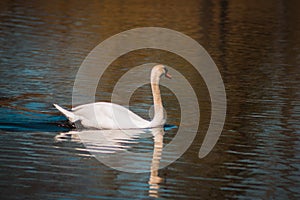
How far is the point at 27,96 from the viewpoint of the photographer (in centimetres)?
1544

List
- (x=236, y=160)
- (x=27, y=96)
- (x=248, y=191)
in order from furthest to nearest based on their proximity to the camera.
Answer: (x=27, y=96)
(x=236, y=160)
(x=248, y=191)

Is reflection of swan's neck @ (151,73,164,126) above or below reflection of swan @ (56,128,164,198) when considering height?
above

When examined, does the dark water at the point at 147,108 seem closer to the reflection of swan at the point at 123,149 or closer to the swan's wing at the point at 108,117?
the reflection of swan at the point at 123,149

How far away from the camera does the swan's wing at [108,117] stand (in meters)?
12.7

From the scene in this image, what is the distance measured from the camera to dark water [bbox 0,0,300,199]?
9.48 metres

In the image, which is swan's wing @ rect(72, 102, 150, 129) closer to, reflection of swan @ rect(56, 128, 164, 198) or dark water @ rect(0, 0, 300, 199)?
reflection of swan @ rect(56, 128, 164, 198)

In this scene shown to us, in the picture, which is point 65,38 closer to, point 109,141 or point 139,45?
point 139,45

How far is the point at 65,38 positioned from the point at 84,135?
43.1 ft

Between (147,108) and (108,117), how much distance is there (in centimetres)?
222

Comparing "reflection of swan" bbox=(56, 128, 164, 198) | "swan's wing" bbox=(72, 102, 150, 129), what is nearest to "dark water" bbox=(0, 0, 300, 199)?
"reflection of swan" bbox=(56, 128, 164, 198)

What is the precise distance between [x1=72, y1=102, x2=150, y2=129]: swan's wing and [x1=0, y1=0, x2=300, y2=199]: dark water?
51 centimetres

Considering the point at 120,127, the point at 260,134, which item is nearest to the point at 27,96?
the point at 120,127

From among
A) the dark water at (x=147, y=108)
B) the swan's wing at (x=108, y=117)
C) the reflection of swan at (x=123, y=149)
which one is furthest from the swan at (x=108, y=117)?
the dark water at (x=147, y=108)

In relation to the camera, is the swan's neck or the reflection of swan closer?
the reflection of swan
